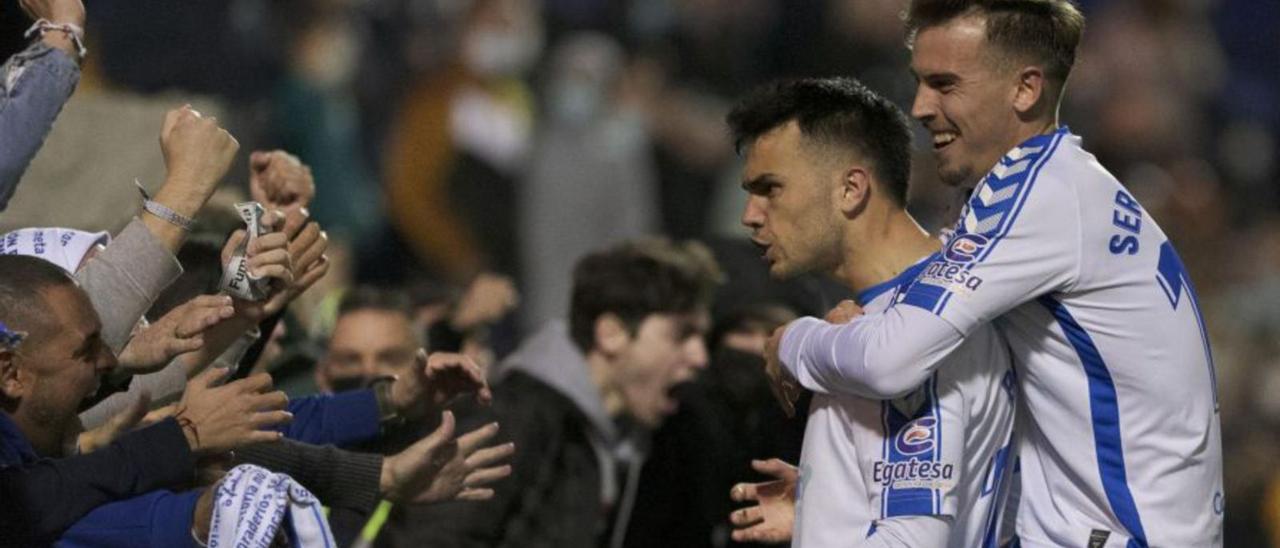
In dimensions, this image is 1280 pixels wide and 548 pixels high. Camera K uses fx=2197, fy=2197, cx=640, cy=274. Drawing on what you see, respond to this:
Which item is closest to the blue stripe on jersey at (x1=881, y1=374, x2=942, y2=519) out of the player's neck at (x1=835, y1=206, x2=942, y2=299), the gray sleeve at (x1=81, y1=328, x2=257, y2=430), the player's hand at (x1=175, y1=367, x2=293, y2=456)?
the player's neck at (x1=835, y1=206, x2=942, y2=299)

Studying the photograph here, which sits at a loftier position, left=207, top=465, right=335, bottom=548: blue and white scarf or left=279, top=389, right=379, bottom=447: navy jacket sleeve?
left=279, top=389, right=379, bottom=447: navy jacket sleeve

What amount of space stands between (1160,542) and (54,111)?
2348 millimetres

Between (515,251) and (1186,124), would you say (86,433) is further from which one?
(1186,124)

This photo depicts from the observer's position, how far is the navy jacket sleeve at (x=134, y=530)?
13.2ft

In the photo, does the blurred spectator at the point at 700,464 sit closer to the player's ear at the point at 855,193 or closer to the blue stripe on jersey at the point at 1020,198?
the player's ear at the point at 855,193

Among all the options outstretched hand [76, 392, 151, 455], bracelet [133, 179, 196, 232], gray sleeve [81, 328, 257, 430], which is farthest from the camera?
gray sleeve [81, 328, 257, 430]

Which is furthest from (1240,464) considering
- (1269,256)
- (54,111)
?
(54,111)

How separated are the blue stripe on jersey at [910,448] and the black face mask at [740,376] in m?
2.16

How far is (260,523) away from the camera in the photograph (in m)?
3.94

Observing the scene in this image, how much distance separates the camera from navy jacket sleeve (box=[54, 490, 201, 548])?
13.2 ft

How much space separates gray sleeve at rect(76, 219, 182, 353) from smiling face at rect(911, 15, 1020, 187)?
1.60 meters

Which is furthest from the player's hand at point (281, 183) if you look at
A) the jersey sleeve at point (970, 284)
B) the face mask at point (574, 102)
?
the face mask at point (574, 102)

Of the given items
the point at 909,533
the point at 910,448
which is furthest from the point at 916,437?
the point at 909,533

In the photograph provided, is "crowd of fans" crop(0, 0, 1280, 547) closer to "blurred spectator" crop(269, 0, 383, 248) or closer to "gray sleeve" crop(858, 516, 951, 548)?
"blurred spectator" crop(269, 0, 383, 248)
